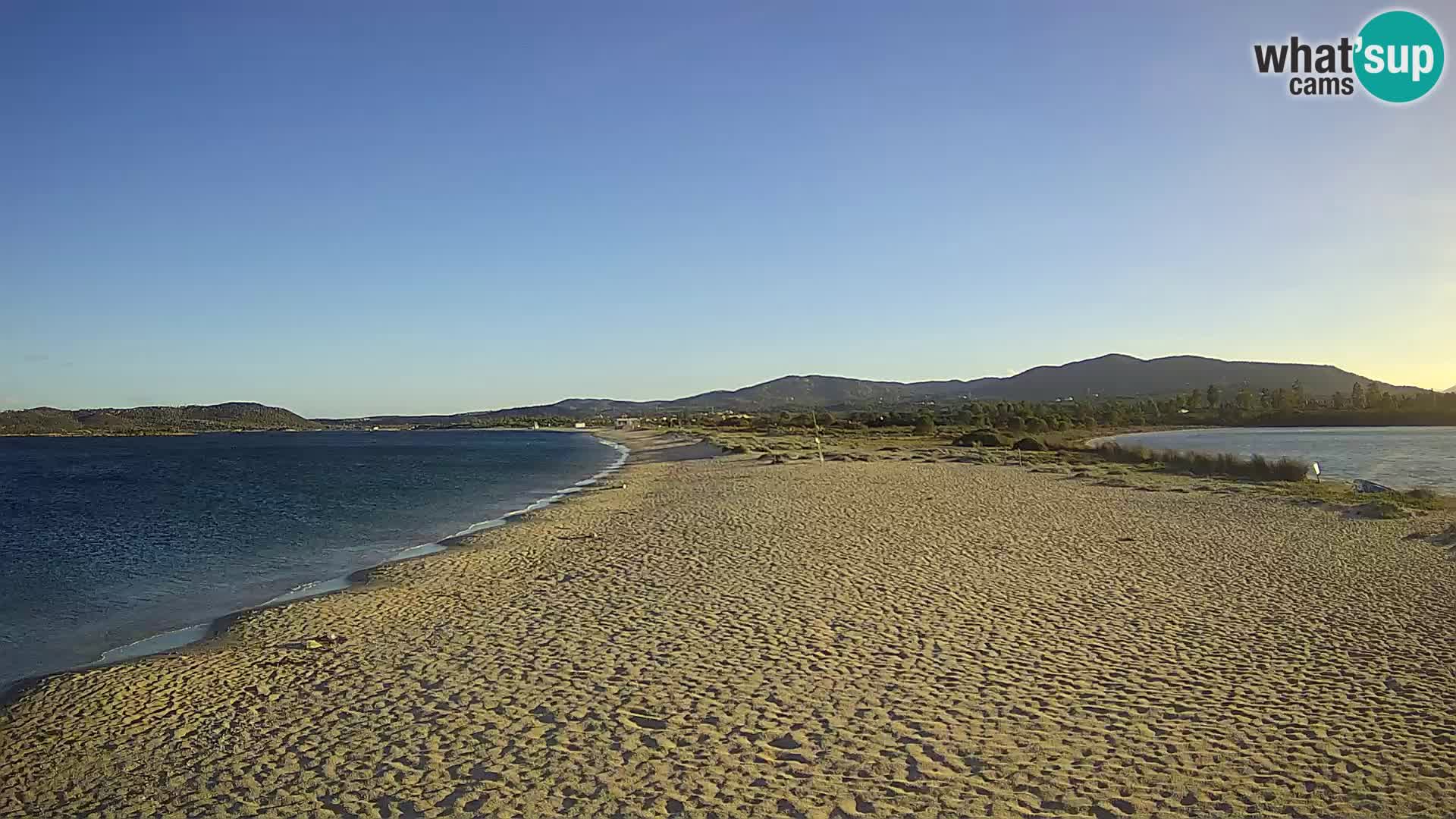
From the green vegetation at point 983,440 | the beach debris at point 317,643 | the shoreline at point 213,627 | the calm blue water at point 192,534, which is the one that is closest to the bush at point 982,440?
the green vegetation at point 983,440

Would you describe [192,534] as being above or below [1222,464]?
below

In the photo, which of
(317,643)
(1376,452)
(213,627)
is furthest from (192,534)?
(1376,452)

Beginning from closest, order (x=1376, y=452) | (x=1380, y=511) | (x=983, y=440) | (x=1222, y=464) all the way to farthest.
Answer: (x=1380, y=511) < (x=1222, y=464) < (x=1376, y=452) < (x=983, y=440)

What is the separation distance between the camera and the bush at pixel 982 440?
56.6 m

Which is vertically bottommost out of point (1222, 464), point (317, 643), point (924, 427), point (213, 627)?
point (213, 627)

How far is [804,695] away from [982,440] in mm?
51906

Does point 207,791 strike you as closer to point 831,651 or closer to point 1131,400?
point 831,651

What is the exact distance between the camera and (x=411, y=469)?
5372cm

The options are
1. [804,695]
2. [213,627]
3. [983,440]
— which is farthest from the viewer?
[983,440]

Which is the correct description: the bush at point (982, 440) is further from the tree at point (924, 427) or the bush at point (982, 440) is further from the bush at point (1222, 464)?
the tree at point (924, 427)

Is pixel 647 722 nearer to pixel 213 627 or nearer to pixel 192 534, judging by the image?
pixel 213 627

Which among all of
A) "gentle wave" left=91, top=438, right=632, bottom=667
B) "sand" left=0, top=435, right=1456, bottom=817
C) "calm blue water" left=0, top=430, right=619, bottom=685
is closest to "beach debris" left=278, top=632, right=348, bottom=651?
"sand" left=0, top=435, right=1456, bottom=817

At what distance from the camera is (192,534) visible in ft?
79.1

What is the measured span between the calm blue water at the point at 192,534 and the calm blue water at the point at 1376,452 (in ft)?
104
